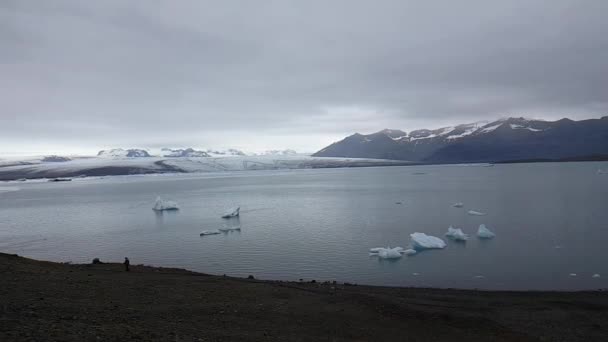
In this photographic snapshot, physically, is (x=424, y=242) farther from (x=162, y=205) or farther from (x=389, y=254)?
(x=162, y=205)

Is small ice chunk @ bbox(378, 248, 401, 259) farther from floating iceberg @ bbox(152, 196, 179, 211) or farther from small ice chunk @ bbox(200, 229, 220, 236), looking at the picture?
floating iceberg @ bbox(152, 196, 179, 211)

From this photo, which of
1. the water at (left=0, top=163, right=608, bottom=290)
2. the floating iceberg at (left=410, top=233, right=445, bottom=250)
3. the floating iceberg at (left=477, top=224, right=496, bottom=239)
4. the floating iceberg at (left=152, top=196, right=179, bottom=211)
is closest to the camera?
the water at (left=0, top=163, right=608, bottom=290)

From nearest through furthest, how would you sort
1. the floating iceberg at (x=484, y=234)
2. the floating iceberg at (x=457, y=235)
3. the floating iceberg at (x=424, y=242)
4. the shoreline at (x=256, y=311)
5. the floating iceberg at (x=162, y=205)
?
the shoreline at (x=256, y=311) < the floating iceberg at (x=424, y=242) < the floating iceberg at (x=457, y=235) < the floating iceberg at (x=484, y=234) < the floating iceberg at (x=162, y=205)

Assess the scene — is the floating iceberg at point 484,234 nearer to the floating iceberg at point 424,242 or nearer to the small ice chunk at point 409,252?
the floating iceberg at point 424,242

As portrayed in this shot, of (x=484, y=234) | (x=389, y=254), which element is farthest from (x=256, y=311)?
(x=484, y=234)

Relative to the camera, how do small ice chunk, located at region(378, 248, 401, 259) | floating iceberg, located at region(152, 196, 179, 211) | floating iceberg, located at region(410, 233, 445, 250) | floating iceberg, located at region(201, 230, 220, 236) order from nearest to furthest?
small ice chunk, located at region(378, 248, 401, 259), floating iceberg, located at region(410, 233, 445, 250), floating iceberg, located at region(201, 230, 220, 236), floating iceberg, located at region(152, 196, 179, 211)

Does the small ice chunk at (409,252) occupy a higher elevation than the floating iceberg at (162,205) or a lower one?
lower

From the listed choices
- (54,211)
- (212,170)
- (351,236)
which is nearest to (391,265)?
(351,236)

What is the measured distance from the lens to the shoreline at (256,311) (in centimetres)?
769

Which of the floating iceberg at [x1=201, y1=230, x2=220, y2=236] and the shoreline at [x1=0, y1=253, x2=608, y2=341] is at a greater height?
the shoreline at [x1=0, y1=253, x2=608, y2=341]

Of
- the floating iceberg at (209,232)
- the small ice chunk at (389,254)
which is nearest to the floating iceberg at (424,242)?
the small ice chunk at (389,254)

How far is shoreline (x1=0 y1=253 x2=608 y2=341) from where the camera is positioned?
7.69m

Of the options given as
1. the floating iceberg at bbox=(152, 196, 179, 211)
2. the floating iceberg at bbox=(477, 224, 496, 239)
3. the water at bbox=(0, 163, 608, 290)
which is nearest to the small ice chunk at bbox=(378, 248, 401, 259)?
the water at bbox=(0, 163, 608, 290)

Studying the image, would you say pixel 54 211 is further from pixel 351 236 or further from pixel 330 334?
pixel 330 334
